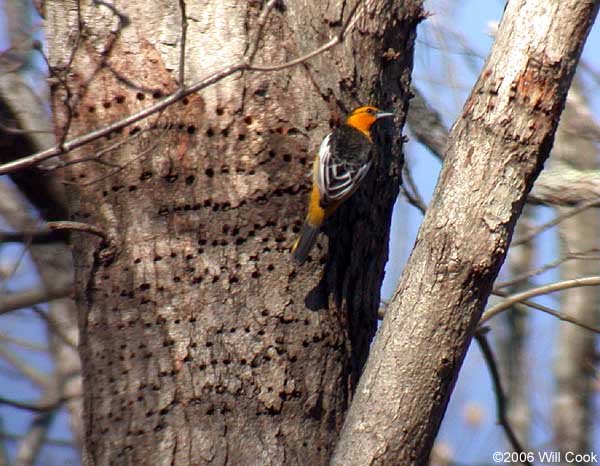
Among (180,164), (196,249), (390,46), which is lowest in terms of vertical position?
(196,249)

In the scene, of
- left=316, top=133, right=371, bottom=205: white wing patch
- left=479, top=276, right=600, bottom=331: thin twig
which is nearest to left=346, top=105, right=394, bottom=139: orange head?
left=316, top=133, right=371, bottom=205: white wing patch

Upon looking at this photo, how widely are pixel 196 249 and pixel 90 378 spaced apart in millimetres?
630

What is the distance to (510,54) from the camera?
8.59ft

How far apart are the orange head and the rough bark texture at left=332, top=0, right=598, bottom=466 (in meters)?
0.81

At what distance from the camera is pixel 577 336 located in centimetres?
795

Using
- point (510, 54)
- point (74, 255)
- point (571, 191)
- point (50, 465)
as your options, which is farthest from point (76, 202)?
point (50, 465)

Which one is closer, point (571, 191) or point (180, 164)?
point (180, 164)

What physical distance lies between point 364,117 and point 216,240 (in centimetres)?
79

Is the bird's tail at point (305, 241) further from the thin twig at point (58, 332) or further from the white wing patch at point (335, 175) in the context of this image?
the thin twig at point (58, 332)

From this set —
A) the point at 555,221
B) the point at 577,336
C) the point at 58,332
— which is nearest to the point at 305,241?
the point at 555,221

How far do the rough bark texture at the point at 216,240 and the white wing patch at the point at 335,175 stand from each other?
0.20ft

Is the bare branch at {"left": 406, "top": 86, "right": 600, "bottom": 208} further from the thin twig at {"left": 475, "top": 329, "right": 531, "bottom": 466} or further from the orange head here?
the thin twig at {"left": 475, "top": 329, "right": 531, "bottom": 466}

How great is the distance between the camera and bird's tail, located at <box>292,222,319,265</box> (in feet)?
10.4

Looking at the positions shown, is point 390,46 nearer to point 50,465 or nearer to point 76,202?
point 76,202
